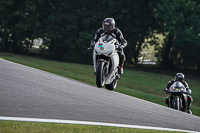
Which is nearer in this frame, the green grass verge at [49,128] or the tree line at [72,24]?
the green grass verge at [49,128]

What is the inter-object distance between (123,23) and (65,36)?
608 cm

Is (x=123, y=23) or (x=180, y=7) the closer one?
(x=180, y=7)

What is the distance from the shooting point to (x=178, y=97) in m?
9.94

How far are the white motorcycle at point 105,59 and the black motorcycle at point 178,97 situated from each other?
2253 millimetres

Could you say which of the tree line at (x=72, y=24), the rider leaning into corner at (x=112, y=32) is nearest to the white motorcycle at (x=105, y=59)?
the rider leaning into corner at (x=112, y=32)

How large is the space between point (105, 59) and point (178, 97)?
2.86 m

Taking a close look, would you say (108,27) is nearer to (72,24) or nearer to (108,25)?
(108,25)

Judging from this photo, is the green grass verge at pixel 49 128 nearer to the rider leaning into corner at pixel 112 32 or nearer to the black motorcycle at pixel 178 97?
the rider leaning into corner at pixel 112 32

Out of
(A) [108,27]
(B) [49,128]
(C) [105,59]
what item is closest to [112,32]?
(A) [108,27]

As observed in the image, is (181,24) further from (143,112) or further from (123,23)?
(143,112)

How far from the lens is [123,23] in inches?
1224

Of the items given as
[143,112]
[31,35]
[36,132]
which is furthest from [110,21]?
[31,35]

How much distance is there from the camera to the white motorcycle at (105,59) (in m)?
8.49

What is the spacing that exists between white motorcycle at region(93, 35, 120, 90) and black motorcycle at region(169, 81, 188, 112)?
2.25 metres
